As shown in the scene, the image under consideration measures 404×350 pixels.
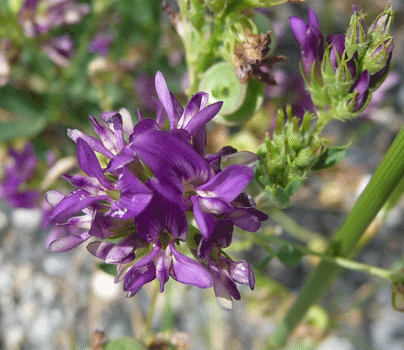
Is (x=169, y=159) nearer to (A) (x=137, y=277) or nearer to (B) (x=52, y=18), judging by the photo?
(A) (x=137, y=277)

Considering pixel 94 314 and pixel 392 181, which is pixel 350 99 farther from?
pixel 94 314

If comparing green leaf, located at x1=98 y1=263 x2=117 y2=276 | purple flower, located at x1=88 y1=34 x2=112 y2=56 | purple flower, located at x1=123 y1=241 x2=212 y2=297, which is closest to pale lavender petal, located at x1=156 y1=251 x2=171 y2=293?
purple flower, located at x1=123 y1=241 x2=212 y2=297

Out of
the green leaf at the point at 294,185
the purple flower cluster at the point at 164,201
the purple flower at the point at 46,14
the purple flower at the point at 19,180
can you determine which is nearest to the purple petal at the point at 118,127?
the purple flower cluster at the point at 164,201

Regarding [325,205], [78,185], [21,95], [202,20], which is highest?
[202,20]

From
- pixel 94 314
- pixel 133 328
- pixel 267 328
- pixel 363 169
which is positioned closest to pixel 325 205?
pixel 363 169

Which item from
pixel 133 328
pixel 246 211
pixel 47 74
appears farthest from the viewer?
pixel 133 328

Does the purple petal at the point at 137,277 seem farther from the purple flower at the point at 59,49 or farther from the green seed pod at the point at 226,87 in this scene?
the purple flower at the point at 59,49

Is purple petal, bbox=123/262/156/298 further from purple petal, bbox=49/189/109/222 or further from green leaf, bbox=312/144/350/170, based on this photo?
green leaf, bbox=312/144/350/170

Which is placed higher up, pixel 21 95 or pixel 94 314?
pixel 21 95
